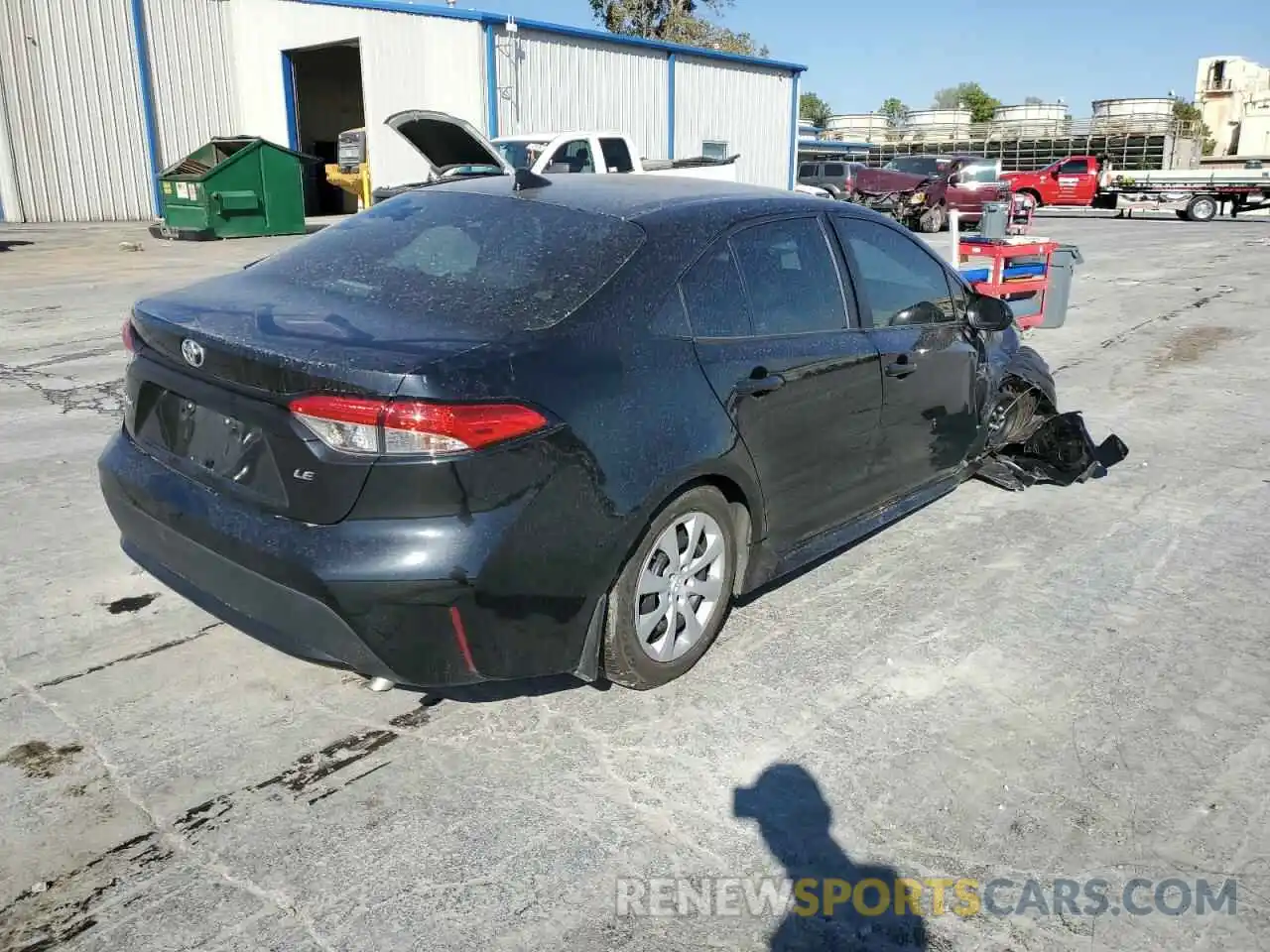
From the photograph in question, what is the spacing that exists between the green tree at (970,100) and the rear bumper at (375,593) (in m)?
85.3

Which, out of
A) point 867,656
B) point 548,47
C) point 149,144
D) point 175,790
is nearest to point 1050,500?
A: point 867,656

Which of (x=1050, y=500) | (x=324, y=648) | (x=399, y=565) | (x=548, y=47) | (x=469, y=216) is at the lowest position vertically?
(x=1050, y=500)

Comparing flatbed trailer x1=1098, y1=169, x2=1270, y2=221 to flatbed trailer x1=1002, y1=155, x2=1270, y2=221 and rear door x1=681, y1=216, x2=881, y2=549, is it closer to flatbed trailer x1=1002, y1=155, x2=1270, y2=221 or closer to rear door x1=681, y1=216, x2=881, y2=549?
flatbed trailer x1=1002, y1=155, x2=1270, y2=221

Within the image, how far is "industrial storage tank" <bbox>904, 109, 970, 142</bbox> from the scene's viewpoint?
193 feet

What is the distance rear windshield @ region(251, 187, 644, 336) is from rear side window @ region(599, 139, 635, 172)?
1386 centimetres

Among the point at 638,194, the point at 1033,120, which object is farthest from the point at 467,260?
the point at 1033,120

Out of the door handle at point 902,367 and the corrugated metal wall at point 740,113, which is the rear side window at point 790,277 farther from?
the corrugated metal wall at point 740,113

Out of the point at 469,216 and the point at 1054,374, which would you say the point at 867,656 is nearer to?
the point at 469,216

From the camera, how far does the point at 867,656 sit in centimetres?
378

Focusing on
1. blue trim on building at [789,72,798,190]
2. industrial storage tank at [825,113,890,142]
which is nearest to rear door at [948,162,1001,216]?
blue trim on building at [789,72,798,190]

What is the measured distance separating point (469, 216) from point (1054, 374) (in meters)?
6.59

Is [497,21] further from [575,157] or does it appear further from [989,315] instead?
[989,315]

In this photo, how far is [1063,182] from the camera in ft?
113

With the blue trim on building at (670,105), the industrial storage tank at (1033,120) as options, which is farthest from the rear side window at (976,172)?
the industrial storage tank at (1033,120)
